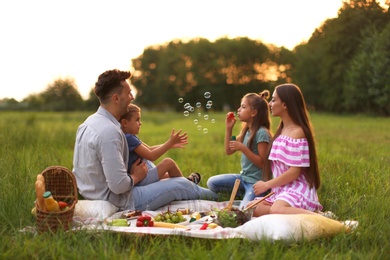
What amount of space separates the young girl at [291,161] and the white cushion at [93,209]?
4.54 feet

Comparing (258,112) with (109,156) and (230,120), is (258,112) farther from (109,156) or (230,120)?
(109,156)

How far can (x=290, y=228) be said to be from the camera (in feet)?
14.2

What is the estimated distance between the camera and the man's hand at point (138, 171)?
18.3ft

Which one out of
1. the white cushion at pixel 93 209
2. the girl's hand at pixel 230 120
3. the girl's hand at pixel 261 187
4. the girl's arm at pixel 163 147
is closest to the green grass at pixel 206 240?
the white cushion at pixel 93 209

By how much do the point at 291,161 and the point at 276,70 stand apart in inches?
2027

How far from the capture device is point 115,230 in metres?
4.49

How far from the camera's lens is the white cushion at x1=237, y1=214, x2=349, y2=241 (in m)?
4.27

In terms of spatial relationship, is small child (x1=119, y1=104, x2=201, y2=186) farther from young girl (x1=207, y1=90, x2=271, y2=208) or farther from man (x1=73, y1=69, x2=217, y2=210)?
young girl (x1=207, y1=90, x2=271, y2=208)

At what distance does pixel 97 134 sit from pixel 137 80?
62.6 meters

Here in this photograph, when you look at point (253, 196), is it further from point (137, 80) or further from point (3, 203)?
point (137, 80)

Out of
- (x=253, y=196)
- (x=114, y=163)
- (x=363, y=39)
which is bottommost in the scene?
(x=253, y=196)

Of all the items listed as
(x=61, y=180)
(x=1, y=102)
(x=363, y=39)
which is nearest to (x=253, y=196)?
(x=61, y=180)

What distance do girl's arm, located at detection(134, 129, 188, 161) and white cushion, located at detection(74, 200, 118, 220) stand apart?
0.72 meters

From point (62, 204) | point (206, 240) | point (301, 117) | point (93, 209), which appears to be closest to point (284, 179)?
point (301, 117)
